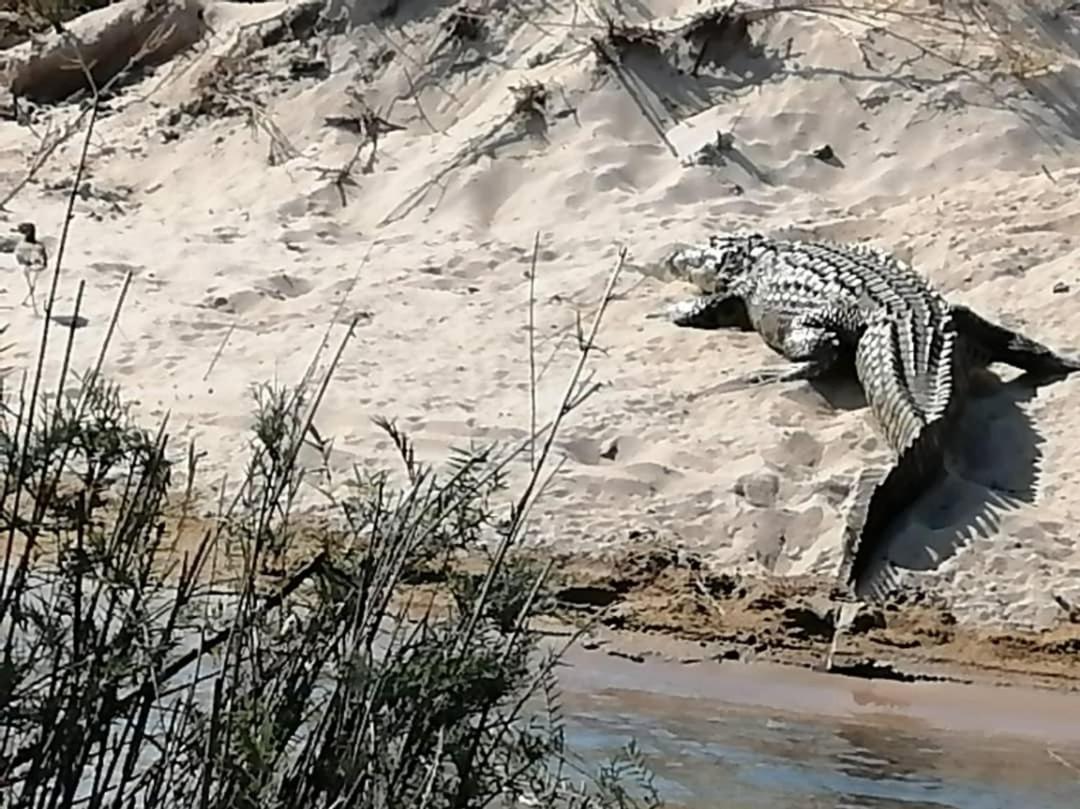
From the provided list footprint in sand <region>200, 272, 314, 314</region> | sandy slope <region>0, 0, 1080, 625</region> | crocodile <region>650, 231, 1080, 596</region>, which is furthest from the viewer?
footprint in sand <region>200, 272, 314, 314</region>

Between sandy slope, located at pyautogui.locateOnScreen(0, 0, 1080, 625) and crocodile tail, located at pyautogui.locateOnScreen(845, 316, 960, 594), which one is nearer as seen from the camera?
crocodile tail, located at pyautogui.locateOnScreen(845, 316, 960, 594)

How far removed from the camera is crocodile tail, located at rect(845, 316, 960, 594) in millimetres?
6090

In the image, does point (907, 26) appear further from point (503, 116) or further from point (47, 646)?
point (47, 646)

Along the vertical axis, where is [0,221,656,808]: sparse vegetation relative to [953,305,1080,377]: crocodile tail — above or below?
above

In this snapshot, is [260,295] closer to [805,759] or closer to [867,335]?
[867,335]

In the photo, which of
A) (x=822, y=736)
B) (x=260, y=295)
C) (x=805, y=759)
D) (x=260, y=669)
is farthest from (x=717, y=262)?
(x=260, y=669)

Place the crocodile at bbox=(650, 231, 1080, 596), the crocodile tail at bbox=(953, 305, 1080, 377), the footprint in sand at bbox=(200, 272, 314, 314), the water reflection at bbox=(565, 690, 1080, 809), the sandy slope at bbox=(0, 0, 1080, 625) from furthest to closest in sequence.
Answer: the footprint in sand at bbox=(200, 272, 314, 314) → the crocodile tail at bbox=(953, 305, 1080, 377) → the sandy slope at bbox=(0, 0, 1080, 625) → the crocodile at bbox=(650, 231, 1080, 596) → the water reflection at bbox=(565, 690, 1080, 809)

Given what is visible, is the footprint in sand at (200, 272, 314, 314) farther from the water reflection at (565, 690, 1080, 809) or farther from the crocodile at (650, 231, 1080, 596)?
the water reflection at (565, 690, 1080, 809)

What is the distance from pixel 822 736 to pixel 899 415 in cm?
188

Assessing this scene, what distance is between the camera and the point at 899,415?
669cm

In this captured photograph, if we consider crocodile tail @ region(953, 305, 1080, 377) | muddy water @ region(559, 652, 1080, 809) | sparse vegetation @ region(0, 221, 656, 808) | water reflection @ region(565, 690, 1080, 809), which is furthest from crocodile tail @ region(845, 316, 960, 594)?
sparse vegetation @ region(0, 221, 656, 808)

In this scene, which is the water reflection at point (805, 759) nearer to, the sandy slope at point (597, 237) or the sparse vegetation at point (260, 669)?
the sandy slope at point (597, 237)

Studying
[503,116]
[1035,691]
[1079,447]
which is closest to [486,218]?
[503,116]

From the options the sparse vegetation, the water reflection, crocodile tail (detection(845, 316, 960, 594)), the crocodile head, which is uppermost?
the sparse vegetation
